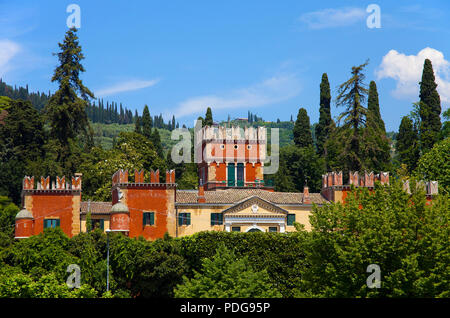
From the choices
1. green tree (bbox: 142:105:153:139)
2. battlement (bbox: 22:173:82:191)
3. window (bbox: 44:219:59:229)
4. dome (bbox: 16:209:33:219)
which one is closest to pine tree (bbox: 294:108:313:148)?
green tree (bbox: 142:105:153:139)

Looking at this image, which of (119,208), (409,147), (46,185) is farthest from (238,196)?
(409,147)

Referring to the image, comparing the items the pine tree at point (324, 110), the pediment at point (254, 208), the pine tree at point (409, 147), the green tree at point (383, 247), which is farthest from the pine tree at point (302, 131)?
the green tree at point (383, 247)

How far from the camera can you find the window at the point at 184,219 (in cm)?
5481

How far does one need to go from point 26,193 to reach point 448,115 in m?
43.9

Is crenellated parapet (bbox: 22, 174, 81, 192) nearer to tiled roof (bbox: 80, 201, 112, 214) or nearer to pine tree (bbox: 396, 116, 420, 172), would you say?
tiled roof (bbox: 80, 201, 112, 214)

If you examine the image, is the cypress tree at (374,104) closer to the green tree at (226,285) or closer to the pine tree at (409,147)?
the pine tree at (409,147)

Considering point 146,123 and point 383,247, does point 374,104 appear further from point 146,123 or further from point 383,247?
point 383,247

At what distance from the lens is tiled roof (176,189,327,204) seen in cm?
5628

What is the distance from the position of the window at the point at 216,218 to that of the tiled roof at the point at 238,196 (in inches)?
44.9

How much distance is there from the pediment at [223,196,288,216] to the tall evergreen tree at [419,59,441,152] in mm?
28349
